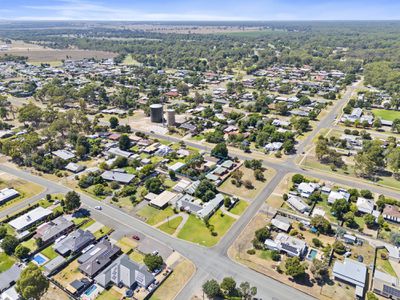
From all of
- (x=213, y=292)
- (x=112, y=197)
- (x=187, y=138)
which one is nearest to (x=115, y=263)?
(x=213, y=292)

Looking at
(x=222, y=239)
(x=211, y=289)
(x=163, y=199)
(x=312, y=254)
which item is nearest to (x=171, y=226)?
(x=163, y=199)

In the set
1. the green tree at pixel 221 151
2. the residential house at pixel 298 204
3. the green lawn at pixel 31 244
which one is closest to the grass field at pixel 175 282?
the green lawn at pixel 31 244

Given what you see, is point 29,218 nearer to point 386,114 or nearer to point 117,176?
point 117,176

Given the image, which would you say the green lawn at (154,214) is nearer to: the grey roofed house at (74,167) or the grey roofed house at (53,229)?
the grey roofed house at (53,229)

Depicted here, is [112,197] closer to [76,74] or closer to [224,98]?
[224,98]

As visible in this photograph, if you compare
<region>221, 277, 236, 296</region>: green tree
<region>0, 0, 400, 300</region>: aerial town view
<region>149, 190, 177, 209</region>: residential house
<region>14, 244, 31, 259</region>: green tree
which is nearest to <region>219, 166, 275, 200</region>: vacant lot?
<region>0, 0, 400, 300</region>: aerial town view

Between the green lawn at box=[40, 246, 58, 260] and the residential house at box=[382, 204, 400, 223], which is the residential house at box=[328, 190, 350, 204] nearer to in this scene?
the residential house at box=[382, 204, 400, 223]
